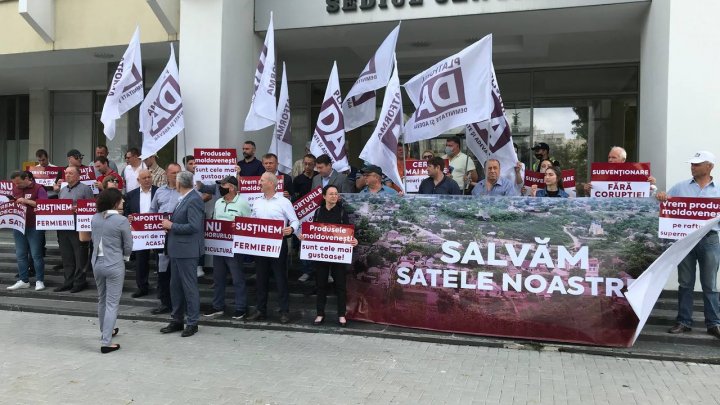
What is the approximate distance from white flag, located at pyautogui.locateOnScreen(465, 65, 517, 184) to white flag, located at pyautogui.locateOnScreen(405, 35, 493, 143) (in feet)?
2.84

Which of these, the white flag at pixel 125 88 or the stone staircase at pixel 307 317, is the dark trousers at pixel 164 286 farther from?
the white flag at pixel 125 88

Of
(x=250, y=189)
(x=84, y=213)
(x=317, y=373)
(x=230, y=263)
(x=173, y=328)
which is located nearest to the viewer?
(x=317, y=373)

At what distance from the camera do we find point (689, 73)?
7.65 metres

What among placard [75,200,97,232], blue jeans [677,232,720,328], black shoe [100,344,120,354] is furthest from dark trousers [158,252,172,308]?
blue jeans [677,232,720,328]

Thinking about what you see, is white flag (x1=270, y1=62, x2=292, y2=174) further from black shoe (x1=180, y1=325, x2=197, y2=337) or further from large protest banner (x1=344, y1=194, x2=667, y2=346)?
black shoe (x1=180, y1=325, x2=197, y2=337)

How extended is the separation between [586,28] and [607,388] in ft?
23.7

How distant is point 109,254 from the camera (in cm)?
614

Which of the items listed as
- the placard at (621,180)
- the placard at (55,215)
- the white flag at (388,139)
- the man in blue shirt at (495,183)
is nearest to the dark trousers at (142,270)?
the placard at (55,215)

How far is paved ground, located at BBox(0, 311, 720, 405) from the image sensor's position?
4789 mm

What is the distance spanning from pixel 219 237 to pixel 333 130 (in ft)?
7.68

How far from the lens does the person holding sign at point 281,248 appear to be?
7102mm

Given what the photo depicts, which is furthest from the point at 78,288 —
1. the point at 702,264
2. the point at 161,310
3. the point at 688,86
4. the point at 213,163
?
the point at 688,86

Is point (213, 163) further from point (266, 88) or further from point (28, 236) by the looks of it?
point (28, 236)

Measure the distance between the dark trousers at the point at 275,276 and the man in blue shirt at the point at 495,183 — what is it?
2932 mm
